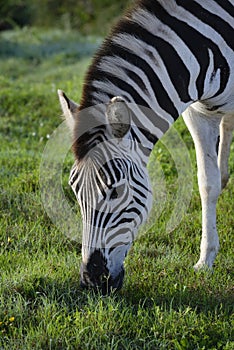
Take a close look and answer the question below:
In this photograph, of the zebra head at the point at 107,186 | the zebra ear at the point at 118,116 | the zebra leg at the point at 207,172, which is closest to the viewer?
the zebra ear at the point at 118,116

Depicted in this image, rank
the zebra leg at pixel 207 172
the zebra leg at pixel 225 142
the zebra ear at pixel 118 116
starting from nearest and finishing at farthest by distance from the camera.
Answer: the zebra ear at pixel 118 116, the zebra leg at pixel 207 172, the zebra leg at pixel 225 142

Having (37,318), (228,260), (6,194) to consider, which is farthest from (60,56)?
(37,318)

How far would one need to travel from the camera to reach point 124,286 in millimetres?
4461

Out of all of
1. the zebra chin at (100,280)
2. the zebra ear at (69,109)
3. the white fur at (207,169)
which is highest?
the zebra ear at (69,109)

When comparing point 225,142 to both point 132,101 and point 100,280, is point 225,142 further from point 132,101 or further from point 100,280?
point 100,280

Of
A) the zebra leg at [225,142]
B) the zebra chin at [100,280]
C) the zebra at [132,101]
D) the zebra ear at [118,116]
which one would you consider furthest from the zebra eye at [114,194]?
the zebra leg at [225,142]

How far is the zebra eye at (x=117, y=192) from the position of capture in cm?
389

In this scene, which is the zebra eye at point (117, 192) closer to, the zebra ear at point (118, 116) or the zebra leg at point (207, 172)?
the zebra ear at point (118, 116)

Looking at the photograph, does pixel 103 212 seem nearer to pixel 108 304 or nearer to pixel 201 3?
pixel 108 304

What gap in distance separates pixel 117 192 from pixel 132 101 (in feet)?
1.95

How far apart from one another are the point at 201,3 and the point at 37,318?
2.47 meters

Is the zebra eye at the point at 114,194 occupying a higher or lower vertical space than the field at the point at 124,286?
higher

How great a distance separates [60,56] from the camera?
16297mm

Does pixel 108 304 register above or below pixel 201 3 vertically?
below
